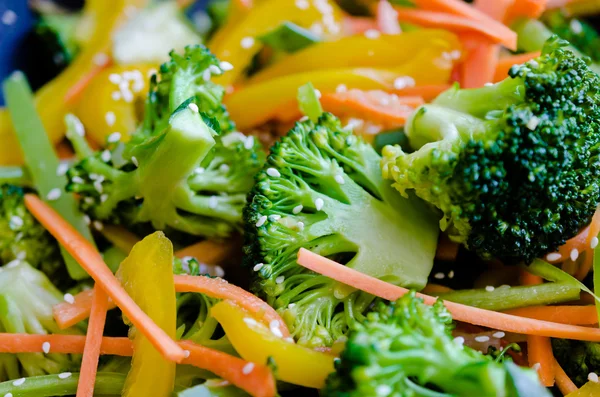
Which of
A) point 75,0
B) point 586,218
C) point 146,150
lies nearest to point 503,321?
point 586,218

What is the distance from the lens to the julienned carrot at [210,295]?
4.24ft

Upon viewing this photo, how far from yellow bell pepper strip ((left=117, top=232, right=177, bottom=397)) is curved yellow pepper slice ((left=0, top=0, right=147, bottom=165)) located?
2.69ft

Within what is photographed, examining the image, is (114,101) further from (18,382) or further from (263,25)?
(18,382)

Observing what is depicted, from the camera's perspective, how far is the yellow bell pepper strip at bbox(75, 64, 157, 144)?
1859 millimetres

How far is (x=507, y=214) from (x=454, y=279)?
1.15 ft

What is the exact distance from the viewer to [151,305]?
1319mm

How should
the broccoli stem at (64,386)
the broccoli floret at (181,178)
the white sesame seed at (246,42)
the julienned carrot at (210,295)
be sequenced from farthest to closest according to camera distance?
the white sesame seed at (246,42), the broccoli floret at (181,178), the broccoli stem at (64,386), the julienned carrot at (210,295)

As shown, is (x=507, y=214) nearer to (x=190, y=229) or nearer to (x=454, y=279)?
(x=454, y=279)

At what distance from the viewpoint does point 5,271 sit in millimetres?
1590

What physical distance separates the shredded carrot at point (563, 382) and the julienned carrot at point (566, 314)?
0.37ft

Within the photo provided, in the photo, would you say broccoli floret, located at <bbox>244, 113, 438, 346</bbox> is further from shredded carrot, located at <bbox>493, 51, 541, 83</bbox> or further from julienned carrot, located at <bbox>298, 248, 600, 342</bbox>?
shredded carrot, located at <bbox>493, 51, 541, 83</bbox>

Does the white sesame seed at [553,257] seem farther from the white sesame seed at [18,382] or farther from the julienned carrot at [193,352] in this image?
the white sesame seed at [18,382]

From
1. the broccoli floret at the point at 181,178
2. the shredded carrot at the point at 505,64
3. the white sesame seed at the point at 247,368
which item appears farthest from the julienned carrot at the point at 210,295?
the shredded carrot at the point at 505,64

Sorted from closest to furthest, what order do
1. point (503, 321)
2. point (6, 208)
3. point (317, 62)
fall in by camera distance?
point (503, 321) → point (6, 208) → point (317, 62)
